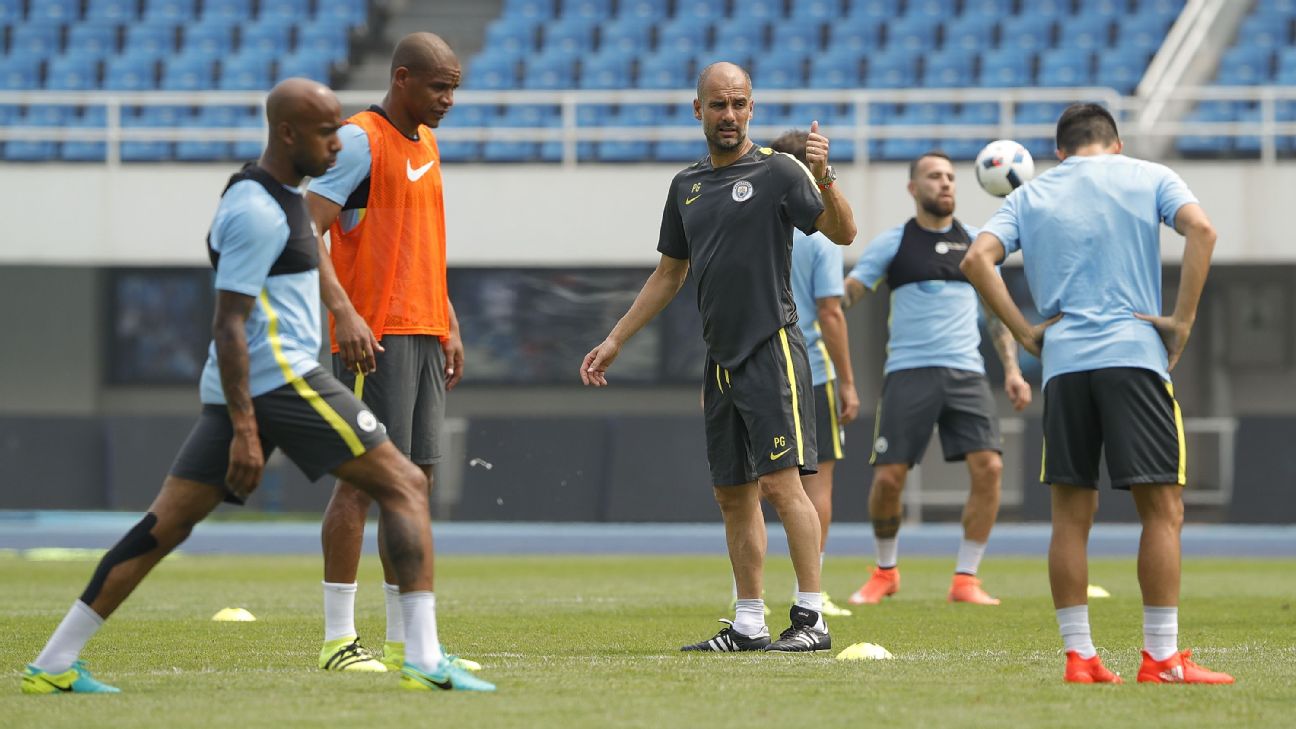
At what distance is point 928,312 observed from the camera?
34.4ft

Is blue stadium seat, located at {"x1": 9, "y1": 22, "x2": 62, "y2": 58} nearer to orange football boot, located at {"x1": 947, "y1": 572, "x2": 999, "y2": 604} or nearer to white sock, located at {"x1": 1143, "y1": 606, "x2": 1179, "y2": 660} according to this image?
orange football boot, located at {"x1": 947, "y1": 572, "x2": 999, "y2": 604}

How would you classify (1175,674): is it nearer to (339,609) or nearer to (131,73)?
(339,609)

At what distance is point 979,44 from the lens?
2338cm

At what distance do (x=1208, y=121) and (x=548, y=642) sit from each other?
15667 mm

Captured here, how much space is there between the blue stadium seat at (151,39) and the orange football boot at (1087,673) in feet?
65.5

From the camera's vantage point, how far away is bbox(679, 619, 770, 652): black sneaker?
725cm

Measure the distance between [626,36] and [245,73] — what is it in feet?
15.7

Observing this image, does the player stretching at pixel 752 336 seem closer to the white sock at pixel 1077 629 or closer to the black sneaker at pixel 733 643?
the black sneaker at pixel 733 643

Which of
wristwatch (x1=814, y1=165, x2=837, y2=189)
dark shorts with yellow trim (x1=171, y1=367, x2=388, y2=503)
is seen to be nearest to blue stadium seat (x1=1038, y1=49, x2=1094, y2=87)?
wristwatch (x1=814, y1=165, x2=837, y2=189)

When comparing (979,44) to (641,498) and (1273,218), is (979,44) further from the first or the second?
(641,498)

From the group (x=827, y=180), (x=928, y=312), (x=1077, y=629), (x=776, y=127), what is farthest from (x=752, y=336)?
(x=776, y=127)

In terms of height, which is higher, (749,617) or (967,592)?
(749,617)

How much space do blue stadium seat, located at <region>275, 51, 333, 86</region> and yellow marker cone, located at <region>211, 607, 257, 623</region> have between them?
1499cm

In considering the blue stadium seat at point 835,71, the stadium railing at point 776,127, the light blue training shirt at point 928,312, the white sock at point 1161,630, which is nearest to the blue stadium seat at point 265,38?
the stadium railing at point 776,127
